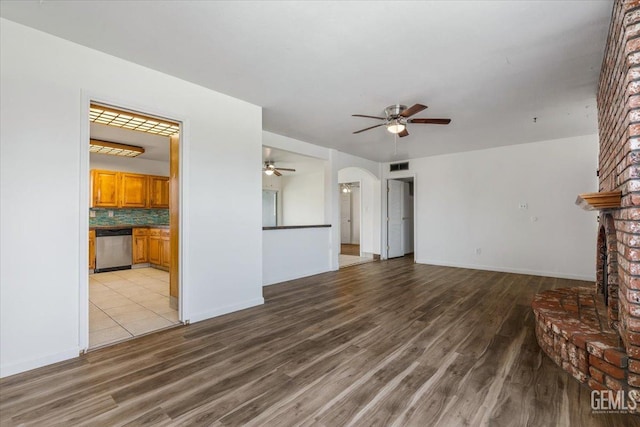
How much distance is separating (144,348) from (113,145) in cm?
438

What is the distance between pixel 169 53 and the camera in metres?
2.50

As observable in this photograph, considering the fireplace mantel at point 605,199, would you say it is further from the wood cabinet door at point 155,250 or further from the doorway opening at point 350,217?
the doorway opening at point 350,217

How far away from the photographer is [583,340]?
1938 mm

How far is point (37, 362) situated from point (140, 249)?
4.67 meters

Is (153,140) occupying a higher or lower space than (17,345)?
higher

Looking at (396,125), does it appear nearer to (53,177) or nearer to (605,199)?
(605,199)

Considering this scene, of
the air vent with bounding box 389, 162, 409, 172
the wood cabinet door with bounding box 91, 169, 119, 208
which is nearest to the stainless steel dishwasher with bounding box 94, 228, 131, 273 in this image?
the wood cabinet door with bounding box 91, 169, 119, 208

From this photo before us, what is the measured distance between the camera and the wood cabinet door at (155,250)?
610 cm

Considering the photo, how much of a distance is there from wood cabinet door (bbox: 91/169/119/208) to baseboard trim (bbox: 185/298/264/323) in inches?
181

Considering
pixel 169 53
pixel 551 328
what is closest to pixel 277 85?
pixel 169 53

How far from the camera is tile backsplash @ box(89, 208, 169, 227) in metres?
6.30

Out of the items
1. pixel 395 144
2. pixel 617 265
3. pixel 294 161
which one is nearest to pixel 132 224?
pixel 294 161

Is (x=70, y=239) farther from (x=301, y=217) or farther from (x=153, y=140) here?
(x=301, y=217)

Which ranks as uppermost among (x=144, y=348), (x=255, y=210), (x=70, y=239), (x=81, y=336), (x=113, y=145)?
(x=113, y=145)
